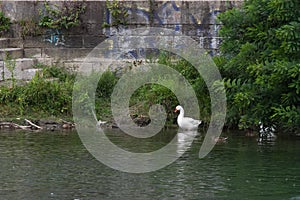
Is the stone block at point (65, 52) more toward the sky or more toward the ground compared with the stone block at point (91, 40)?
more toward the ground

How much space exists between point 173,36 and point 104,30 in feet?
6.31

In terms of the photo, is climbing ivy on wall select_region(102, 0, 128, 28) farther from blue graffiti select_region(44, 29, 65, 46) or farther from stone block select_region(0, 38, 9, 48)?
stone block select_region(0, 38, 9, 48)

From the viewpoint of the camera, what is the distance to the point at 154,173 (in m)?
13.3

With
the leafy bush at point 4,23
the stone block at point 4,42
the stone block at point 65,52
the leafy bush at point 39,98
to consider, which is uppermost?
the leafy bush at point 4,23

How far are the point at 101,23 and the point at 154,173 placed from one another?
9.82 metres

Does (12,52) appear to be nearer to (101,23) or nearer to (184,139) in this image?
(101,23)

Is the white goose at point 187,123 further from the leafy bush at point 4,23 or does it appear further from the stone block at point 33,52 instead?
the leafy bush at point 4,23

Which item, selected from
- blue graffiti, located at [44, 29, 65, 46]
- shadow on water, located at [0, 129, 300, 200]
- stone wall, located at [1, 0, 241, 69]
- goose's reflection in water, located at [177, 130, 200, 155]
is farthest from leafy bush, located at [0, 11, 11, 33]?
goose's reflection in water, located at [177, 130, 200, 155]

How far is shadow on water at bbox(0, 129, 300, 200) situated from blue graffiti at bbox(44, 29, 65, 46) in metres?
5.91

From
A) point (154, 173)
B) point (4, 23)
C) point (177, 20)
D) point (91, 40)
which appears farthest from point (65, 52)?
point (154, 173)

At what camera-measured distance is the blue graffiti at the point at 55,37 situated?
74.1 feet

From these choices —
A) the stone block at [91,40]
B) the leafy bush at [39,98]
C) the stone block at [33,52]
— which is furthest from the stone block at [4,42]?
the leafy bush at [39,98]

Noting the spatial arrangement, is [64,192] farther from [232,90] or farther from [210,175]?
[232,90]

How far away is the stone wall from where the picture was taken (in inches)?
867
